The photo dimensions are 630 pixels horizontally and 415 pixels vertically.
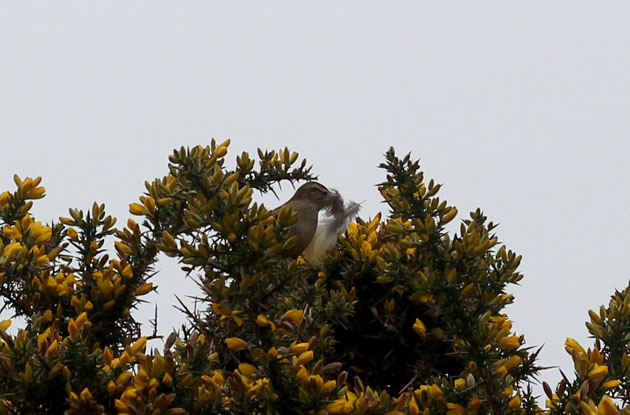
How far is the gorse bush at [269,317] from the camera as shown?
8.98ft

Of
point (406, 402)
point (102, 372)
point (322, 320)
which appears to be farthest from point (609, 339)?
point (102, 372)

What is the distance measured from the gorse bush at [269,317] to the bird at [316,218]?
58 millimetres

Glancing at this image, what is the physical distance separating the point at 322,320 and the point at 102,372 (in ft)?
2.79

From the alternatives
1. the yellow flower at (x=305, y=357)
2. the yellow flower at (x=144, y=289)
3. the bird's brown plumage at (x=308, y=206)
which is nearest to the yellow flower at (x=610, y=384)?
the yellow flower at (x=305, y=357)

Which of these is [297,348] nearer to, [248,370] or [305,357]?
[305,357]

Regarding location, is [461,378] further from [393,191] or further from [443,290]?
[393,191]

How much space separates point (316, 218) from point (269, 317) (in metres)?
1.11

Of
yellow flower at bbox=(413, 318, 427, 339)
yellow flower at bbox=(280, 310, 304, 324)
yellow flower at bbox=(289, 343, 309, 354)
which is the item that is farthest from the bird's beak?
yellow flower at bbox=(289, 343, 309, 354)

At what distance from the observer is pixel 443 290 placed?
3.00 meters

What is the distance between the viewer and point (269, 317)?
284 centimetres

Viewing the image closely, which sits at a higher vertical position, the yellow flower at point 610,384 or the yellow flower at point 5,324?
the yellow flower at point 5,324

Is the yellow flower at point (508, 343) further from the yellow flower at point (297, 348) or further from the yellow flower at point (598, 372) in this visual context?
the yellow flower at point (297, 348)

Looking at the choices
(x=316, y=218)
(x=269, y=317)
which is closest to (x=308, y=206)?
(x=316, y=218)

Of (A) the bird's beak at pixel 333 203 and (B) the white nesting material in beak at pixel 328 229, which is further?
(A) the bird's beak at pixel 333 203
